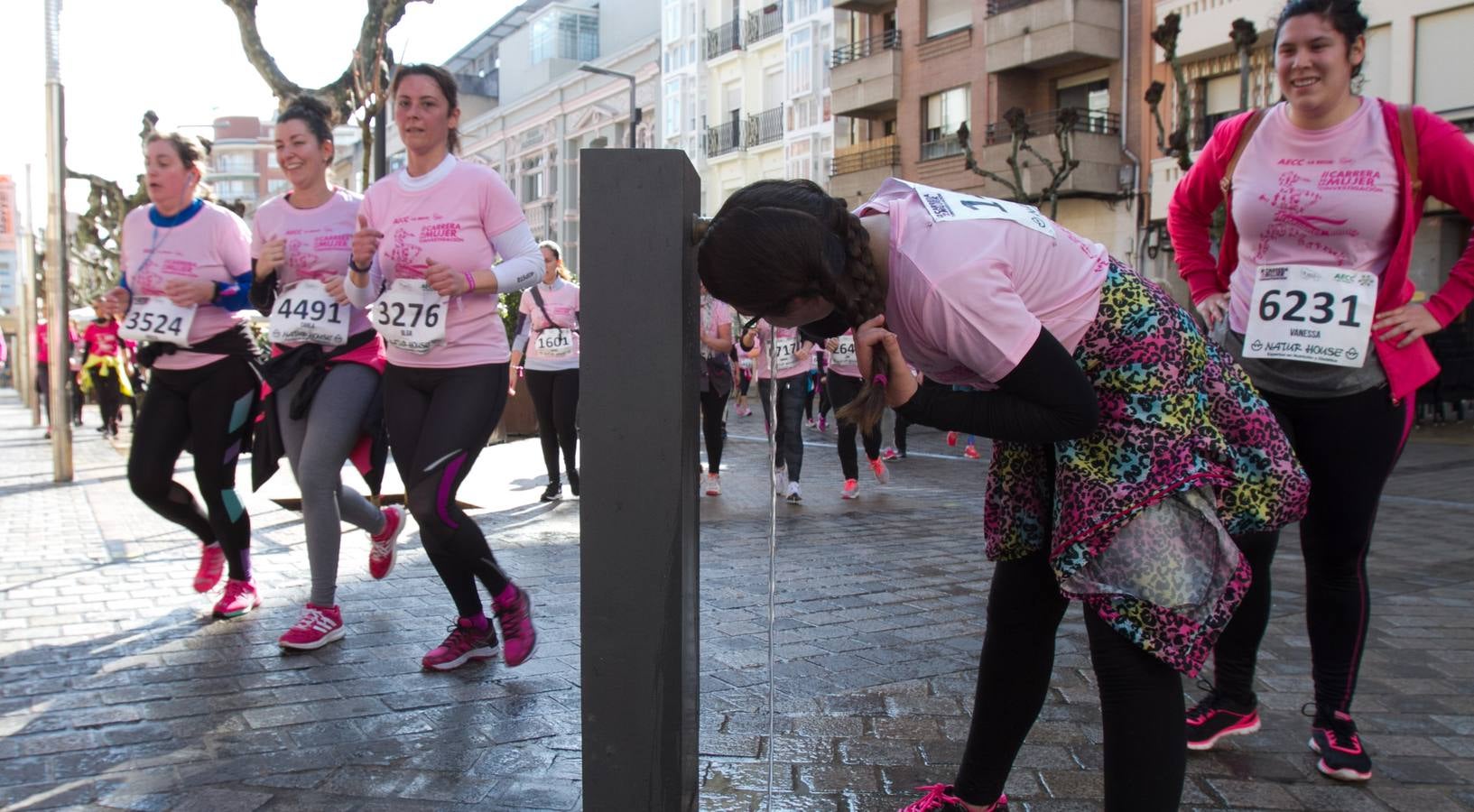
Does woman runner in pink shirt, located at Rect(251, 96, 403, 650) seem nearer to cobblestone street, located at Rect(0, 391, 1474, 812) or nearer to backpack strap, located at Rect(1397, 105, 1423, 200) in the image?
cobblestone street, located at Rect(0, 391, 1474, 812)

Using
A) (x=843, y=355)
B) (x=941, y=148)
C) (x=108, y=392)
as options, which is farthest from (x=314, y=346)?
(x=941, y=148)

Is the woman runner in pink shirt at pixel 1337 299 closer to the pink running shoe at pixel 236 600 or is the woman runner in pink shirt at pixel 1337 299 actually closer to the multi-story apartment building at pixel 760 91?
the pink running shoe at pixel 236 600

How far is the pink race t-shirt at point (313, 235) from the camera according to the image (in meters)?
4.91

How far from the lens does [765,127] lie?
44.0 metres

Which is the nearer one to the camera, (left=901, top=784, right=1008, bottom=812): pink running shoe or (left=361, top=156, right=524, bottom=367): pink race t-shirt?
(left=901, top=784, right=1008, bottom=812): pink running shoe

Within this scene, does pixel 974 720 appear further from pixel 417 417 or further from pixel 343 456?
pixel 343 456

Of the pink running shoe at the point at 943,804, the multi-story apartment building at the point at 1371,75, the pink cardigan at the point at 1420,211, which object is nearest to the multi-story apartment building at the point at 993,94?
the multi-story apartment building at the point at 1371,75

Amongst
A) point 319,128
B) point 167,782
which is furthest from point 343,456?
point 167,782

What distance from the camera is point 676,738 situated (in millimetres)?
2266

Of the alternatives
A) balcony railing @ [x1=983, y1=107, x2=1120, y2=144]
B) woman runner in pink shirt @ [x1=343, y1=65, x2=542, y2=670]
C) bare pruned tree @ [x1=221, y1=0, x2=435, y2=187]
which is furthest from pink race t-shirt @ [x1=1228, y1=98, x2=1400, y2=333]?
balcony railing @ [x1=983, y1=107, x2=1120, y2=144]

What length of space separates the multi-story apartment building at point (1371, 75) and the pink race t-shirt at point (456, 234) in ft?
52.8

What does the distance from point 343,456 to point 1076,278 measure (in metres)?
3.23

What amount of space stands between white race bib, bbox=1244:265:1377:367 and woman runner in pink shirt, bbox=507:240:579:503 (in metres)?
6.69

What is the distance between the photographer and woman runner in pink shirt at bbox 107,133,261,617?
504 cm
